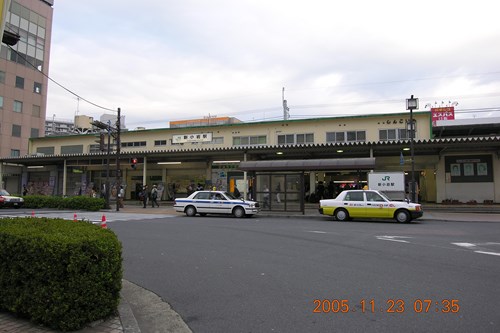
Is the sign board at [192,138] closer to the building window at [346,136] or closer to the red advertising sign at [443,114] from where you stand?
the building window at [346,136]

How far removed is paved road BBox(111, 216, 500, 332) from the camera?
4.70m

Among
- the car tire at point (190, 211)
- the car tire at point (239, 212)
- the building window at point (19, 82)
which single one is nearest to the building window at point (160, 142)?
the car tire at point (190, 211)

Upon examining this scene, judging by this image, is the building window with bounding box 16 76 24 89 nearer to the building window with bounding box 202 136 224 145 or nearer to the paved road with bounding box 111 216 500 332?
the building window with bounding box 202 136 224 145

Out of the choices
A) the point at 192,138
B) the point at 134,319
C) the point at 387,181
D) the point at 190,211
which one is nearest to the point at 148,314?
the point at 134,319

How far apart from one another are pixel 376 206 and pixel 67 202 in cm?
2039

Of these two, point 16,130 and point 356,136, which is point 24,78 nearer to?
point 16,130

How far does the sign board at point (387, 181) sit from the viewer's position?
67.6 feet

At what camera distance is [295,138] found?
30.7 metres

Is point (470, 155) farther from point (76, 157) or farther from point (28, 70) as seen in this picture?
point (28, 70)

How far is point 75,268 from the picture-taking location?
4168mm

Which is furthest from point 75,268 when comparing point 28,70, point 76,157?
point 28,70

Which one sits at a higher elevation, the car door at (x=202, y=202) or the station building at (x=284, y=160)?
the station building at (x=284, y=160)

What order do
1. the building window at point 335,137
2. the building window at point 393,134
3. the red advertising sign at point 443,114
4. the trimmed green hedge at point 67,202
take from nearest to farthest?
the trimmed green hedge at point 67,202
the building window at point 393,134
the building window at point 335,137
the red advertising sign at point 443,114

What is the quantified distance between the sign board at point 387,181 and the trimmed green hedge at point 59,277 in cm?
1851
